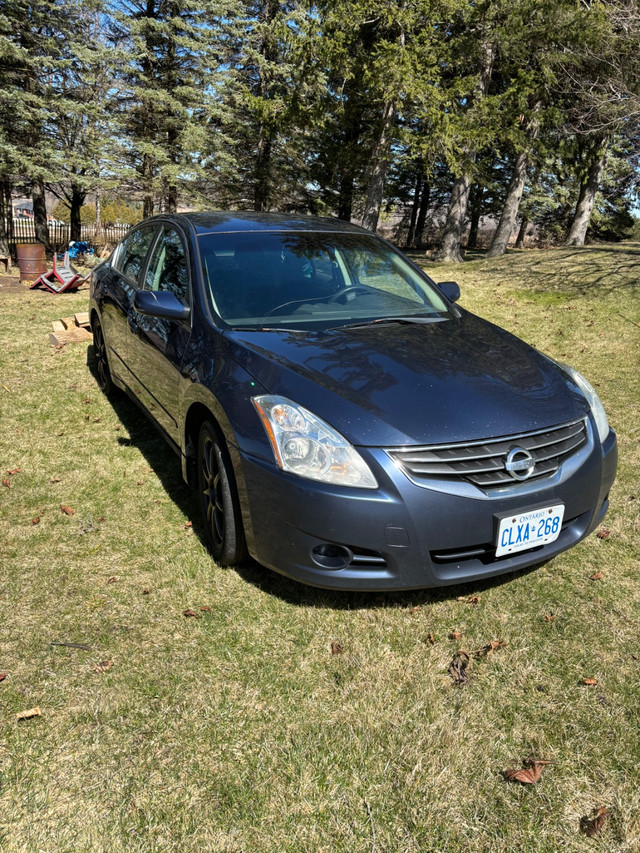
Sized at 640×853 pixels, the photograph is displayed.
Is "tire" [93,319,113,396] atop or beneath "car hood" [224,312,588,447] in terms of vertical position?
beneath

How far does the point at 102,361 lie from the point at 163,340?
243cm

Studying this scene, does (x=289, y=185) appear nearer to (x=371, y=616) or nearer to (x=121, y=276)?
(x=121, y=276)

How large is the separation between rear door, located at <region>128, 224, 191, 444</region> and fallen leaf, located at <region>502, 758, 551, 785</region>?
2.38 metres

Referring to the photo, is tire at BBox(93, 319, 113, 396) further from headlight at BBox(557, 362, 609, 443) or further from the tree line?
the tree line

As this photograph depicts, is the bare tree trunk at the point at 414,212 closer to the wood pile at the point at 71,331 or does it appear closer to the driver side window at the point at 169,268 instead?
the wood pile at the point at 71,331

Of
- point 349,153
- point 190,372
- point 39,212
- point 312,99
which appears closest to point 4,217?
point 39,212

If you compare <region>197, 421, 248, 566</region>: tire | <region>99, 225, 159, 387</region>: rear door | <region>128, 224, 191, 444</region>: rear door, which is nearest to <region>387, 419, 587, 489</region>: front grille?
<region>197, 421, 248, 566</region>: tire

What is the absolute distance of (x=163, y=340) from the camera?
369 centimetres

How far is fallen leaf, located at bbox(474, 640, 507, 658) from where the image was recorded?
8.66 ft

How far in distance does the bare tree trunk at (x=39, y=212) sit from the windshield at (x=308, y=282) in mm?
19568

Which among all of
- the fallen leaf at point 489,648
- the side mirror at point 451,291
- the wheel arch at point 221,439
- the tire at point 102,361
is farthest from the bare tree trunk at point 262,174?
the fallen leaf at point 489,648

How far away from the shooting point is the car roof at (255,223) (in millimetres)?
3979

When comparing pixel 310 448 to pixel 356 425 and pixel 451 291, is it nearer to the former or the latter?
pixel 356 425

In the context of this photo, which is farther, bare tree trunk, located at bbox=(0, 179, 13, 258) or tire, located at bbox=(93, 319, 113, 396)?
bare tree trunk, located at bbox=(0, 179, 13, 258)
